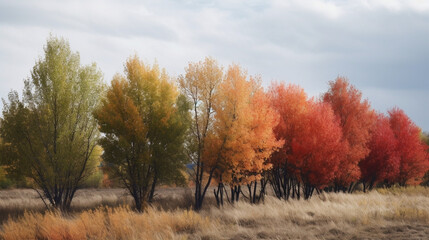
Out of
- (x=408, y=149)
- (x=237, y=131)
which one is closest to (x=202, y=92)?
(x=237, y=131)

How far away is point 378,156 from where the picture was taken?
38.4 m

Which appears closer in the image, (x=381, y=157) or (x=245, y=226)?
(x=245, y=226)

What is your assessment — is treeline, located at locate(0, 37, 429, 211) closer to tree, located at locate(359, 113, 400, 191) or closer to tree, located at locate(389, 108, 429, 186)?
tree, located at locate(359, 113, 400, 191)

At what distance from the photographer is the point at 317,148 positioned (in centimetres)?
2709

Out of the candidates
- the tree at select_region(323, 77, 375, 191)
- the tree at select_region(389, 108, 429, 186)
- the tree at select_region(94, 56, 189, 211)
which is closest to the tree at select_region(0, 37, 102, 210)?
the tree at select_region(94, 56, 189, 211)

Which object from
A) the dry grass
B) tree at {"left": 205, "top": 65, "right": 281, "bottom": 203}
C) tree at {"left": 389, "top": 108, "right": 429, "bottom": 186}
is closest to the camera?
the dry grass

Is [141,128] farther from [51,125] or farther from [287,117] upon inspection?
[287,117]

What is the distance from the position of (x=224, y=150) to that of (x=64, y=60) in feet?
41.3

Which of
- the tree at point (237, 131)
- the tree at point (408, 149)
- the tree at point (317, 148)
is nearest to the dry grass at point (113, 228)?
the tree at point (237, 131)

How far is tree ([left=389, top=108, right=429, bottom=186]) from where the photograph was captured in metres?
42.7

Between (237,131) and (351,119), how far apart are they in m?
17.0

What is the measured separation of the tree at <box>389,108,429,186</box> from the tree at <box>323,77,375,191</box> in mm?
6539

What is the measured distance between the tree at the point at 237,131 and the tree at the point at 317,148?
3260mm

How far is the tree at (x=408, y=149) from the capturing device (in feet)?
140
